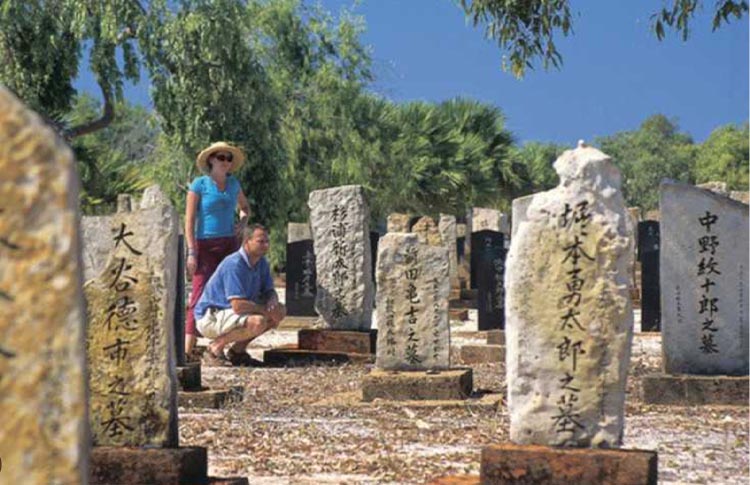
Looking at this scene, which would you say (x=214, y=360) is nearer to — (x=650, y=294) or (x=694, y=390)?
(x=694, y=390)

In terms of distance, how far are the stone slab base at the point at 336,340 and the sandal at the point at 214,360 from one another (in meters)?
1.15

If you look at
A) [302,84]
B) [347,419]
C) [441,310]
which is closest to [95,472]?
[347,419]

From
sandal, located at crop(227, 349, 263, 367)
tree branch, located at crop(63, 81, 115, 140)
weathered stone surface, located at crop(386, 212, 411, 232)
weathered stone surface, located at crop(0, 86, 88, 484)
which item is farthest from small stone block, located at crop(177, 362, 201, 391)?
tree branch, located at crop(63, 81, 115, 140)

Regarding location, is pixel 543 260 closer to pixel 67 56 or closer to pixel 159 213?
pixel 159 213

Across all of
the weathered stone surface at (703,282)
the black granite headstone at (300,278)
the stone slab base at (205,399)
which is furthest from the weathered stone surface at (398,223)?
the stone slab base at (205,399)

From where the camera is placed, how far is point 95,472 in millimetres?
6531

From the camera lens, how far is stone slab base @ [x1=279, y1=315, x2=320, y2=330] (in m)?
19.3

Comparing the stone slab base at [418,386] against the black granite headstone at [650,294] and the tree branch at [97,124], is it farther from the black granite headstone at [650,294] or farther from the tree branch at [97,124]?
the tree branch at [97,124]

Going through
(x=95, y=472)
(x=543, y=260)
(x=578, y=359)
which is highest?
(x=543, y=260)

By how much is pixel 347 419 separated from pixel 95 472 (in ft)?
11.1

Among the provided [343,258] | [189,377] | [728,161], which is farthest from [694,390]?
[728,161]

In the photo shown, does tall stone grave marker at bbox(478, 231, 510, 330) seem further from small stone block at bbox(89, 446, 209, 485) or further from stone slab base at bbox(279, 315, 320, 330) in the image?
small stone block at bbox(89, 446, 209, 485)

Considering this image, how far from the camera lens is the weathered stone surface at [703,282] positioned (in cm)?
1077

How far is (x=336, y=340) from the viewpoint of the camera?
47.4 feet
